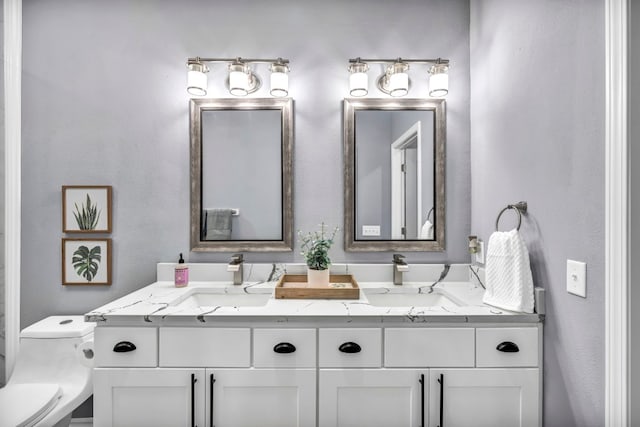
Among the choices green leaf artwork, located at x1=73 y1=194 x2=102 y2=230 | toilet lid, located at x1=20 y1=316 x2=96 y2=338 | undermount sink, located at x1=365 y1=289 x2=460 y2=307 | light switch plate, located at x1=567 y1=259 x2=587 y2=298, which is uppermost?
green leaf artwork, located at x1=73 y1=194 x2=102 y2=230

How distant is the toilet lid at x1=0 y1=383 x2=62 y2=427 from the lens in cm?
116

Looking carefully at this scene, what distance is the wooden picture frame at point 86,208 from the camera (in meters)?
1.77

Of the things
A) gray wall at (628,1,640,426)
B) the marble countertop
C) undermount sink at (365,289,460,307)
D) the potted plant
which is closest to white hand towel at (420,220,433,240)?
the marble countertop

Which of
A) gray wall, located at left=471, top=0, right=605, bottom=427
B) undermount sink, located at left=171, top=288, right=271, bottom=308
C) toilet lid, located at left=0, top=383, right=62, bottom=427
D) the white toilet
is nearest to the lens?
gray wall, located at left=471, top=0, right=605, bottom=427

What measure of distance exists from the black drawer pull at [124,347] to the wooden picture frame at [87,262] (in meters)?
0.69

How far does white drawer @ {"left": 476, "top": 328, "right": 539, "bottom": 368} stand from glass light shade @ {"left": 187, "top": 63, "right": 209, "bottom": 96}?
66.7 inches

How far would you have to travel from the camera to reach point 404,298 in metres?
1.67

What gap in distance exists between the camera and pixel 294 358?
4.08ft

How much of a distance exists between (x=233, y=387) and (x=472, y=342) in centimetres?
91

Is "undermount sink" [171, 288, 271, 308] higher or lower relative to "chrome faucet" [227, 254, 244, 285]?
lower

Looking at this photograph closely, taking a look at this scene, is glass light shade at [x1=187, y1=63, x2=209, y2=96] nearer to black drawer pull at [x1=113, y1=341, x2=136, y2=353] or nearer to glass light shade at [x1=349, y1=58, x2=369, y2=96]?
glass light shade at [x1=349, y1=58, x2=369, y2=96]

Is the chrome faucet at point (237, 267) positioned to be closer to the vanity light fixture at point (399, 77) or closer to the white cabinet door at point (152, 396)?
the white cabinet door at point (152, 396)

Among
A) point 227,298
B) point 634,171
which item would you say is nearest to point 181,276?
point 227,298

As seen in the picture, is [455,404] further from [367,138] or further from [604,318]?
[367,138]
